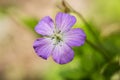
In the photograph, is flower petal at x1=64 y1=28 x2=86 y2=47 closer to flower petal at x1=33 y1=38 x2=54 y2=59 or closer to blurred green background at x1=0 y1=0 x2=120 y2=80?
flower petal at x1=33 y1=38 x2=54 y2=59

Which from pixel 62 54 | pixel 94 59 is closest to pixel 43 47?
pixel 62 54

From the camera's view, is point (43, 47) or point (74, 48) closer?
point (43, 47)

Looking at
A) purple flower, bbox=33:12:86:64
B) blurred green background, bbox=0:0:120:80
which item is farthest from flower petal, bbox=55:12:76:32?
blurred green background, bbox=0:0:120:80

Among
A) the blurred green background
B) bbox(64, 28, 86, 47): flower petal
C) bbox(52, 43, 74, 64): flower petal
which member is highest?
the blurred green background

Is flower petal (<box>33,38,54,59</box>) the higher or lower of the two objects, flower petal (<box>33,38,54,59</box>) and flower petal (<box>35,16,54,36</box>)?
the lower

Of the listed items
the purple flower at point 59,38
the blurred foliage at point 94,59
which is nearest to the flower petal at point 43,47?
the purple flower at point 59,38

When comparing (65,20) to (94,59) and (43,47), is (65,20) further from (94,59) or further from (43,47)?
(94,59)

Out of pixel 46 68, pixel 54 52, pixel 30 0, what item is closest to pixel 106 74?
pixel 54 52

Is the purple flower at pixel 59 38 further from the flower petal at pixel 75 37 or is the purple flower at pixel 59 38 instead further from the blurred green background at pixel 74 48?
the blurred green background at pixel 74 48
